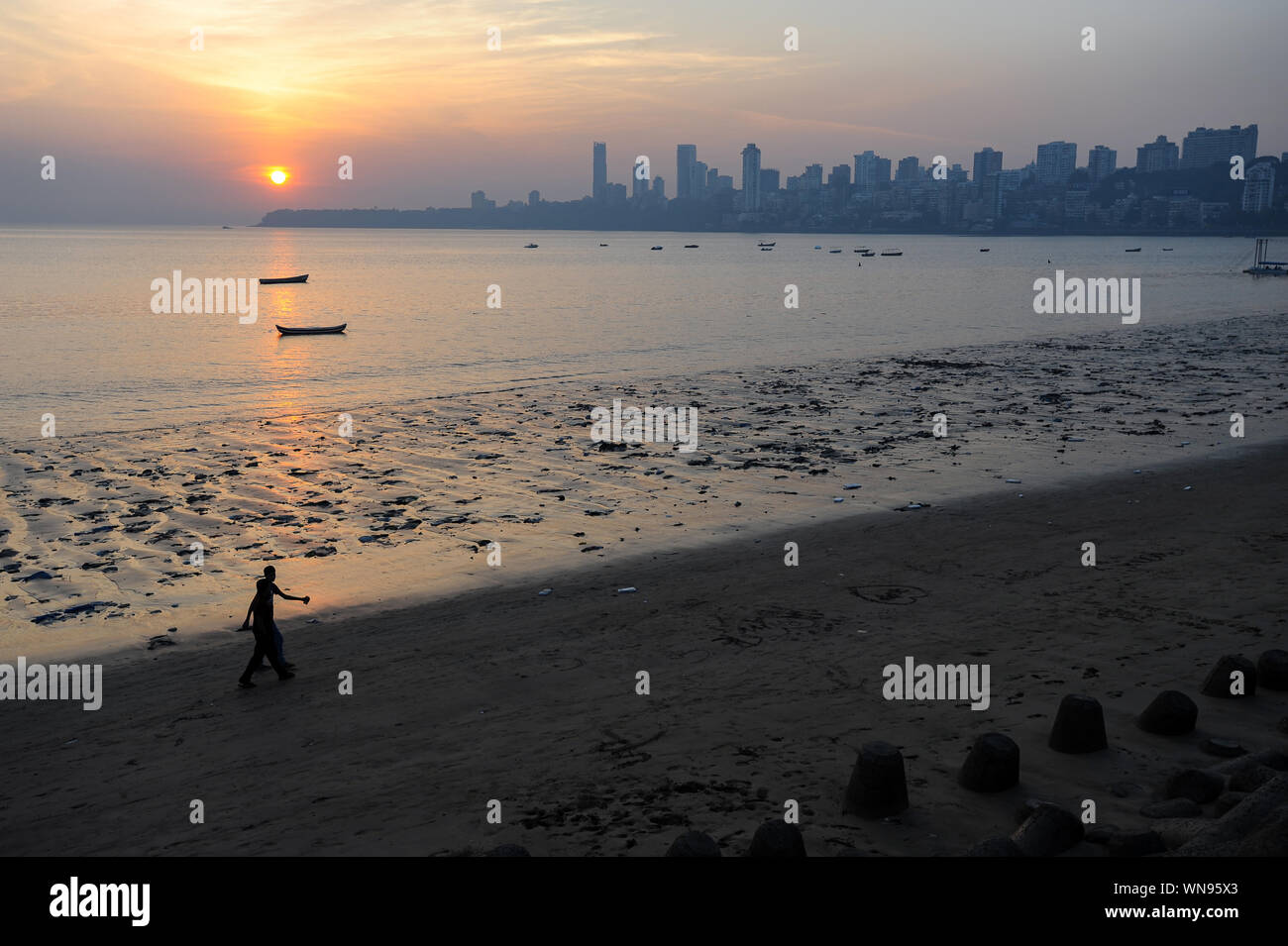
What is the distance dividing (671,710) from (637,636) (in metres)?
2.68

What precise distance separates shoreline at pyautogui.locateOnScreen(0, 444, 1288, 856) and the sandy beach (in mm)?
48

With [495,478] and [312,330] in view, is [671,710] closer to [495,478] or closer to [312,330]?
[495,478]

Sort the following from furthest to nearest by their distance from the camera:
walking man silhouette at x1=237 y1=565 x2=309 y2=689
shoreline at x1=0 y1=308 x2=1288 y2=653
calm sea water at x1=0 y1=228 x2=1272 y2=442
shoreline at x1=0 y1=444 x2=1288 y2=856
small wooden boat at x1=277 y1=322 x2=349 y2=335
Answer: small wooden boat at x1=277 y1=322 x2=349 y2=335, calm sea water at x1=0 y1=228 x2=1272 y2=442, shoreline at x1=0 y1=308 x2=1288 y2=653, walking man silhouette at x1=237 y1=565 x2=309 y2=689, shoreline at x1=0 y1=444 x2=1288 y2=856

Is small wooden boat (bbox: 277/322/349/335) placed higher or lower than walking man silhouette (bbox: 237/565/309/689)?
higher

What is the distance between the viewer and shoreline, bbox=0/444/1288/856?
29.2 feet

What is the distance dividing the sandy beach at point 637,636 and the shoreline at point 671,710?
48 millimetres

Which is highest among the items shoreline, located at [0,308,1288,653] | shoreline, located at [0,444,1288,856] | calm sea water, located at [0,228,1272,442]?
calm sea water, located at [0,228,1272,442]

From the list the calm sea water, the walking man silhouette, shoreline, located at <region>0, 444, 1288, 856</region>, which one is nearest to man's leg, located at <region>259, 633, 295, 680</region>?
the walking man silhouette

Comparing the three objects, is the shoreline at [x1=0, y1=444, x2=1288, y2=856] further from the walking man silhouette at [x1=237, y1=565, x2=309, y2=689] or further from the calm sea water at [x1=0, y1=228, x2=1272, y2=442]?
the calm sea water at [x1=0, y1=228, x2=1272, y2=442]

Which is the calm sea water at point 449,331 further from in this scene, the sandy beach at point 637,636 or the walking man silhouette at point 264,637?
the walking man silhouette at point 264,637

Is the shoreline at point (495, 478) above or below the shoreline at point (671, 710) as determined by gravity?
above

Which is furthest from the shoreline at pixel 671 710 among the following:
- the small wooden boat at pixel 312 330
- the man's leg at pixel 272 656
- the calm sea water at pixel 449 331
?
the small wooden boat at pixel 312 330

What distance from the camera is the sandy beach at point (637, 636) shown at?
916 centimetres
